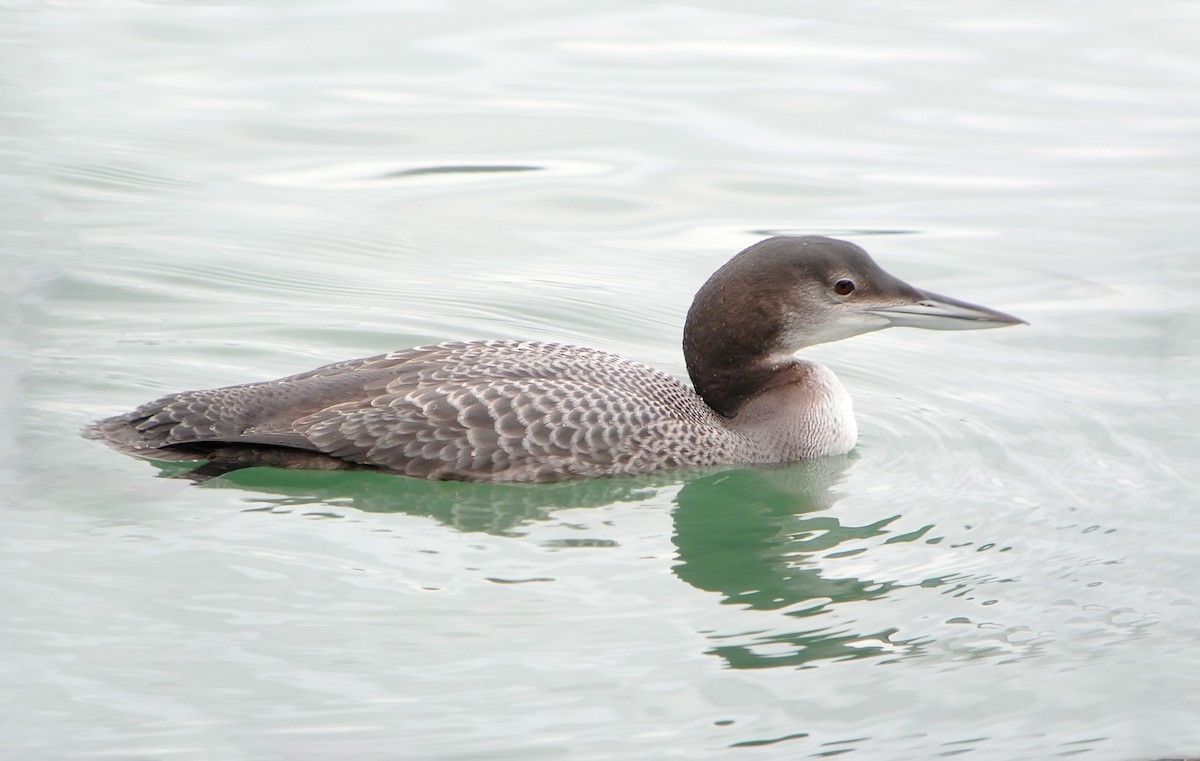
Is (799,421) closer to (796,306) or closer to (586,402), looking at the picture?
(796,306)

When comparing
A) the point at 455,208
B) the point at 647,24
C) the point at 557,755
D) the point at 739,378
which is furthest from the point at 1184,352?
the point at 647,24

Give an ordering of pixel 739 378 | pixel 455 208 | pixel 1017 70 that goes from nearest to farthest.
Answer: pixel 739 378 → pixel 455 208 → pixel 1017 70

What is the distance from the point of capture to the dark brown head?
673 cm

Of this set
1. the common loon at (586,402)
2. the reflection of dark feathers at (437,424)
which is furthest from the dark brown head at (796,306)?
the reflection of dark feathers at (437,424)

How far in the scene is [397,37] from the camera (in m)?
12.4

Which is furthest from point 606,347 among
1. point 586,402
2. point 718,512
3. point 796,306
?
point 718,512

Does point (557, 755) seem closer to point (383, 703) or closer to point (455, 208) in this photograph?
point (383, 703)

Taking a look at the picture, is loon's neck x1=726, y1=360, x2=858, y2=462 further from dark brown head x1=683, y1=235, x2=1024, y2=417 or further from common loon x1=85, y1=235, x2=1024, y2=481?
dark brown head x1=683, y1=235, x2=1024, y2=417

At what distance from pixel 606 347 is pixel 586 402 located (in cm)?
171

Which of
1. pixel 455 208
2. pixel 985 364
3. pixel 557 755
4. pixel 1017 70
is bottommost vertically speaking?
pixel 557 755

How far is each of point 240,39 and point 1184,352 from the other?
699 cm

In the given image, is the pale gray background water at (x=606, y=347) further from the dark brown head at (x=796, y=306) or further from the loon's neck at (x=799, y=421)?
the dark brown head at (x=796, y=306)

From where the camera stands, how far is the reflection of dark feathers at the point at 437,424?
626 cm

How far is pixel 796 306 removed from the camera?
6.78 metres
